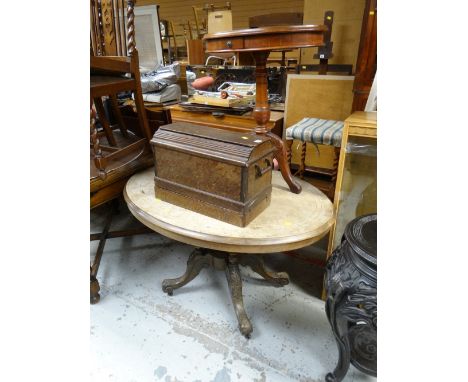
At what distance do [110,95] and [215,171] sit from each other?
3.06 feet

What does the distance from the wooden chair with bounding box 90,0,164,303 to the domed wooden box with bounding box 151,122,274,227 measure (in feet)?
1.01

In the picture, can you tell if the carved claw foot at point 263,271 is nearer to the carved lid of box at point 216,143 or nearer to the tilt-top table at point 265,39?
the carved lid of box at point 216,143

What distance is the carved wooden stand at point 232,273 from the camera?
1.22m

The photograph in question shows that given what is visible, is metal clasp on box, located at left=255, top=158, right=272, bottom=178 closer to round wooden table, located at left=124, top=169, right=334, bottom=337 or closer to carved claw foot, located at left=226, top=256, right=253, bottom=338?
round wooden table, located at left=124, top=169, right=334, bottom=337

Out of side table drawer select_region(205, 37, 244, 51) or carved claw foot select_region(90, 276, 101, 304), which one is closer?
side table drawer select_region(205, 37, 244, 51)

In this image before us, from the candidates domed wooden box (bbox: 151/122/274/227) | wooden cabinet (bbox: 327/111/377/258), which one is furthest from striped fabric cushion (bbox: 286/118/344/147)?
domed wooden box (bbox: 151/122/274/227)

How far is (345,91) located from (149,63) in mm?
Answer: 1673

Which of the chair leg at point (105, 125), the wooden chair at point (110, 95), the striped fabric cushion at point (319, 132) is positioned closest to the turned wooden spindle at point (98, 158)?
the wooden chair at point (110, 95)

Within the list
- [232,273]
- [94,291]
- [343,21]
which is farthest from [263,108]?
[343,21]

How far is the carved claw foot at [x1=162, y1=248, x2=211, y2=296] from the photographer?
133cm

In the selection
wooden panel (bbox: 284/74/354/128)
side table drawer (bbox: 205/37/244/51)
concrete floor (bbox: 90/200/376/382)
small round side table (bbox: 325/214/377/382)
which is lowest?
concrete floor (bbox: 90/200/376/382)

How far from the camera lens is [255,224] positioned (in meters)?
1.04

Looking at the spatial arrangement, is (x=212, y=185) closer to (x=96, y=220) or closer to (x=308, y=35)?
(x=308, y=35)

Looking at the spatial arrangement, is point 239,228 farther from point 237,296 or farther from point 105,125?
point 105,125
